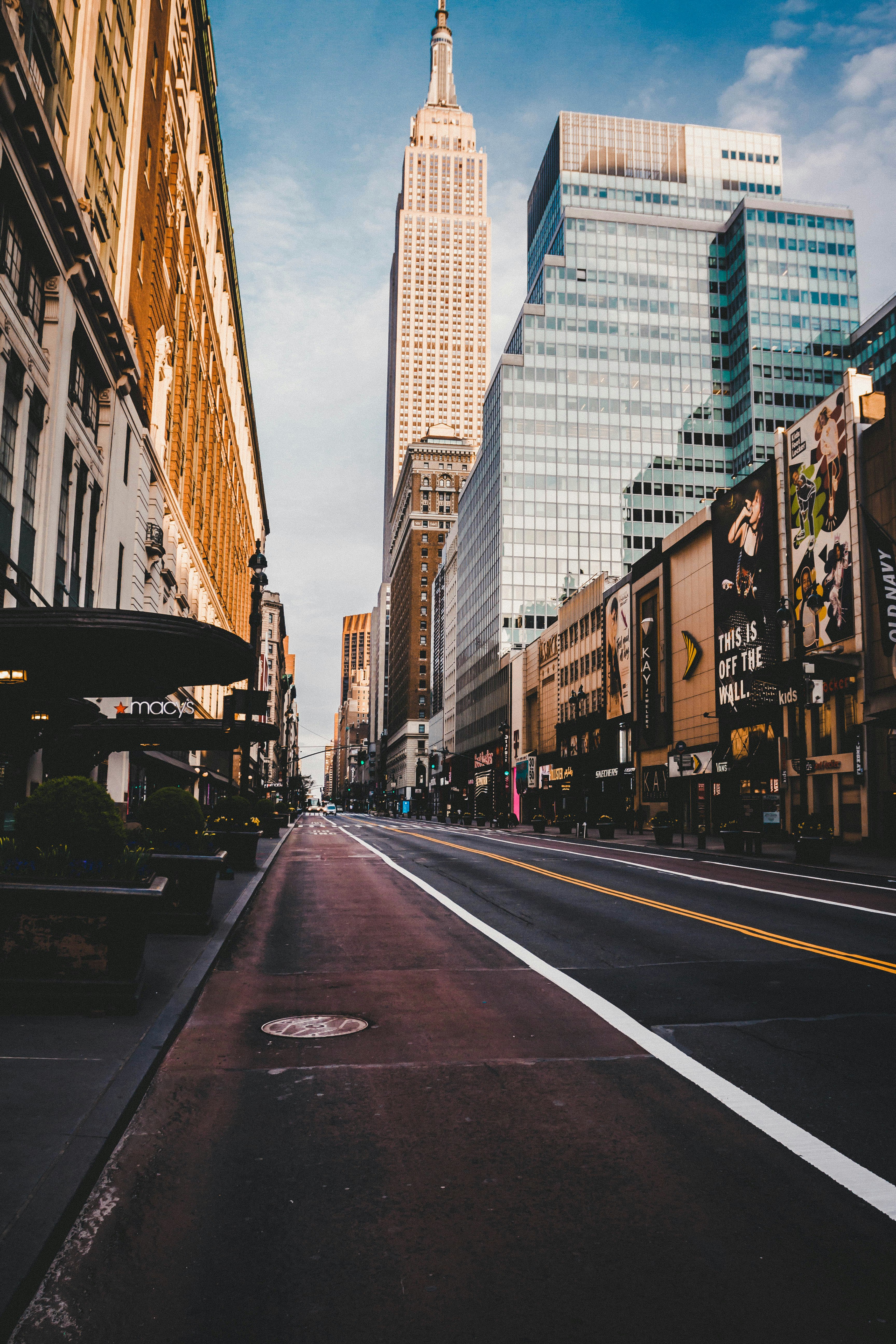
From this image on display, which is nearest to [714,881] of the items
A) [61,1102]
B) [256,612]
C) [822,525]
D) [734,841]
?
[734,841]

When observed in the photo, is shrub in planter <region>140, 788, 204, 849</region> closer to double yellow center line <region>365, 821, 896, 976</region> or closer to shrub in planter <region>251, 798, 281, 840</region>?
double yellow center line <region>365, 821, 896, 976</region>

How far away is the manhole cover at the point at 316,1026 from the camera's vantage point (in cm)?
802

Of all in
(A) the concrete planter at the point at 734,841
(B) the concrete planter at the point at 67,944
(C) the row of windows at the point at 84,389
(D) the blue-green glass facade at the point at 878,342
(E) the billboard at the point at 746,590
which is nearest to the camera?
(B) the concrete planter at the point at 67,944

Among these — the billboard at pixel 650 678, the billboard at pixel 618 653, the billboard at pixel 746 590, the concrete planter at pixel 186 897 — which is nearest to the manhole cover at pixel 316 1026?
the concrete planter at pixel 186 897

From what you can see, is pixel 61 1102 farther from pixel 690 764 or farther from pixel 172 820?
pixel 690 764

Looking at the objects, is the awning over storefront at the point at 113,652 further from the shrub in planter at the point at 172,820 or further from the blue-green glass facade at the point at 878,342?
the blue-green glass facade at the point at 878,342

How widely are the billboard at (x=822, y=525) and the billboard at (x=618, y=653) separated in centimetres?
2458

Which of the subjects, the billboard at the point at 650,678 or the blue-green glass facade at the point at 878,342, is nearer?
the billboard at the point at 650,678

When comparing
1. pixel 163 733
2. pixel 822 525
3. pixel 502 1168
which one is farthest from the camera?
pixel 822 525

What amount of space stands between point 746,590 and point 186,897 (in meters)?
42.7

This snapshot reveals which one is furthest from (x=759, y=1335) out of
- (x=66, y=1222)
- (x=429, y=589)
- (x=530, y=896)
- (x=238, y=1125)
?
(x=429, y=589)

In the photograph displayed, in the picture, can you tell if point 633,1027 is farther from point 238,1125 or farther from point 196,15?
point 196,15

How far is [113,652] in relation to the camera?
12953 mm

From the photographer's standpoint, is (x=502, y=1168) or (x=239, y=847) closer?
(x=502, y=1168)
